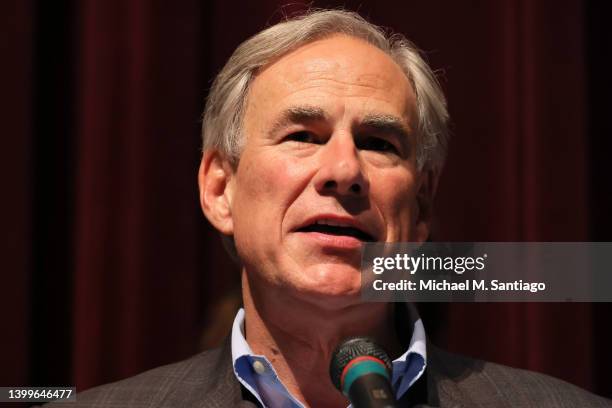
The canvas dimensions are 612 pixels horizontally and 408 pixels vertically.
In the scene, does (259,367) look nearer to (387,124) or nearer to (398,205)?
(398,205)

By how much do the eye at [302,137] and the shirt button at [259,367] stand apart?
0.43 metres

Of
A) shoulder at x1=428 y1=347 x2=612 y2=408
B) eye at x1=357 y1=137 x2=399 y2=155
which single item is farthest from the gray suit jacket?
eye at x1=357 y1=137 x2=399 y2=155

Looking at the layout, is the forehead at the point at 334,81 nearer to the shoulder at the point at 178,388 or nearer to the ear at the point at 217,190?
the ear at the point at 217,190

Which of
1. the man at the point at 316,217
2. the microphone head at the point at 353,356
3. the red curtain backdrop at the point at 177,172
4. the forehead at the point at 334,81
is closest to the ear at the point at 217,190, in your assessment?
the man at the point at 316,217

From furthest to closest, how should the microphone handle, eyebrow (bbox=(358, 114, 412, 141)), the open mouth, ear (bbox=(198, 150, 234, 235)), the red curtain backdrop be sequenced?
the red curtain backdrop, ear (bbox=(198, 150, 234, 235)), eyebrow (bbox=(358, 114, 412, 141)), the open mouth, the microphone handle

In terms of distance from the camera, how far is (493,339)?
5.82ft

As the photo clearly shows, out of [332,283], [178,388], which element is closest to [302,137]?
[332,283]

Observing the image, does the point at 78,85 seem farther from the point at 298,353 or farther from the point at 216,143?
the point at 298,353

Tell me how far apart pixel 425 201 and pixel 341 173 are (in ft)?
1.11

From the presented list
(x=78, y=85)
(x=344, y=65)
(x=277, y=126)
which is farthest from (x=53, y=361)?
(x=344, y=65)

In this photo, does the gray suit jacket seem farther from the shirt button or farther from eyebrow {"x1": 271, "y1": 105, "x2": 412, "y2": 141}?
eyebrow {"x1": 271, "y1": 105, "x2": 412, "y2": 141}

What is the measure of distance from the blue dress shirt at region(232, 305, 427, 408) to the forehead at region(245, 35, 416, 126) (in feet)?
1.52

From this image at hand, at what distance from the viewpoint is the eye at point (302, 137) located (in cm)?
138
